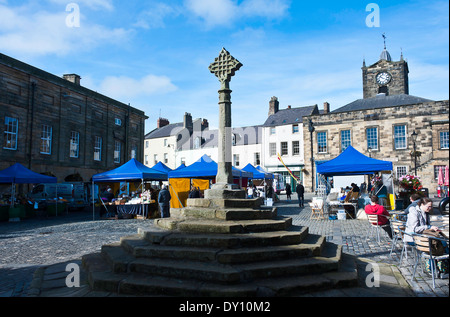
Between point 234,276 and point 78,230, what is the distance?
27.8 feet

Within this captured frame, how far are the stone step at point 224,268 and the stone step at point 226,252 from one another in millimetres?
67

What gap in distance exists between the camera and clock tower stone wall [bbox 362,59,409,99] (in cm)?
3962

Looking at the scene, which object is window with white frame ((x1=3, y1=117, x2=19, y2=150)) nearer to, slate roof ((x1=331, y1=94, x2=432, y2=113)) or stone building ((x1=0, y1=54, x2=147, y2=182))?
stone building ((x1=0, y1=54, x2=147, y2=182))

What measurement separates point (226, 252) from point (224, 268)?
0.31 meters

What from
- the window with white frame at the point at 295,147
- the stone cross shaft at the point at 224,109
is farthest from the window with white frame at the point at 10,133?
the window with white frame at the point at 295,147

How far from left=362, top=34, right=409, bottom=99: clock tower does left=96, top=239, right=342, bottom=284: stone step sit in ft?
134

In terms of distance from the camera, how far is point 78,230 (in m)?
10.8

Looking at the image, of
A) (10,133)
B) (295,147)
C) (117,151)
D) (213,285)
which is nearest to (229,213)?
(213,285)

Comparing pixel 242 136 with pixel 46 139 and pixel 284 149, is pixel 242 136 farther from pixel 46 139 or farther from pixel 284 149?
pixel 46 139

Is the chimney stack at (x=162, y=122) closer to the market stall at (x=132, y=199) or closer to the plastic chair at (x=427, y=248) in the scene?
the market stall at (x=132, y=199)

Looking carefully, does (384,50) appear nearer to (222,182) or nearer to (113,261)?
(222,182)

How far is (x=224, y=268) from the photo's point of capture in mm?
4297

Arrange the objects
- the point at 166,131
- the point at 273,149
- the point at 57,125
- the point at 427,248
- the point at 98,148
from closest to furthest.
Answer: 1. the point at 427,248
2. the point at 57,125
3. the point at 98,148
4. the point at 273,149
5. the point at 166,131

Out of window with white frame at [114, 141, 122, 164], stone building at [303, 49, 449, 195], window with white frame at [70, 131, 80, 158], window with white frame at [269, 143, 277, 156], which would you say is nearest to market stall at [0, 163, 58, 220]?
window with white frame at [70, 131, 80, 158]
